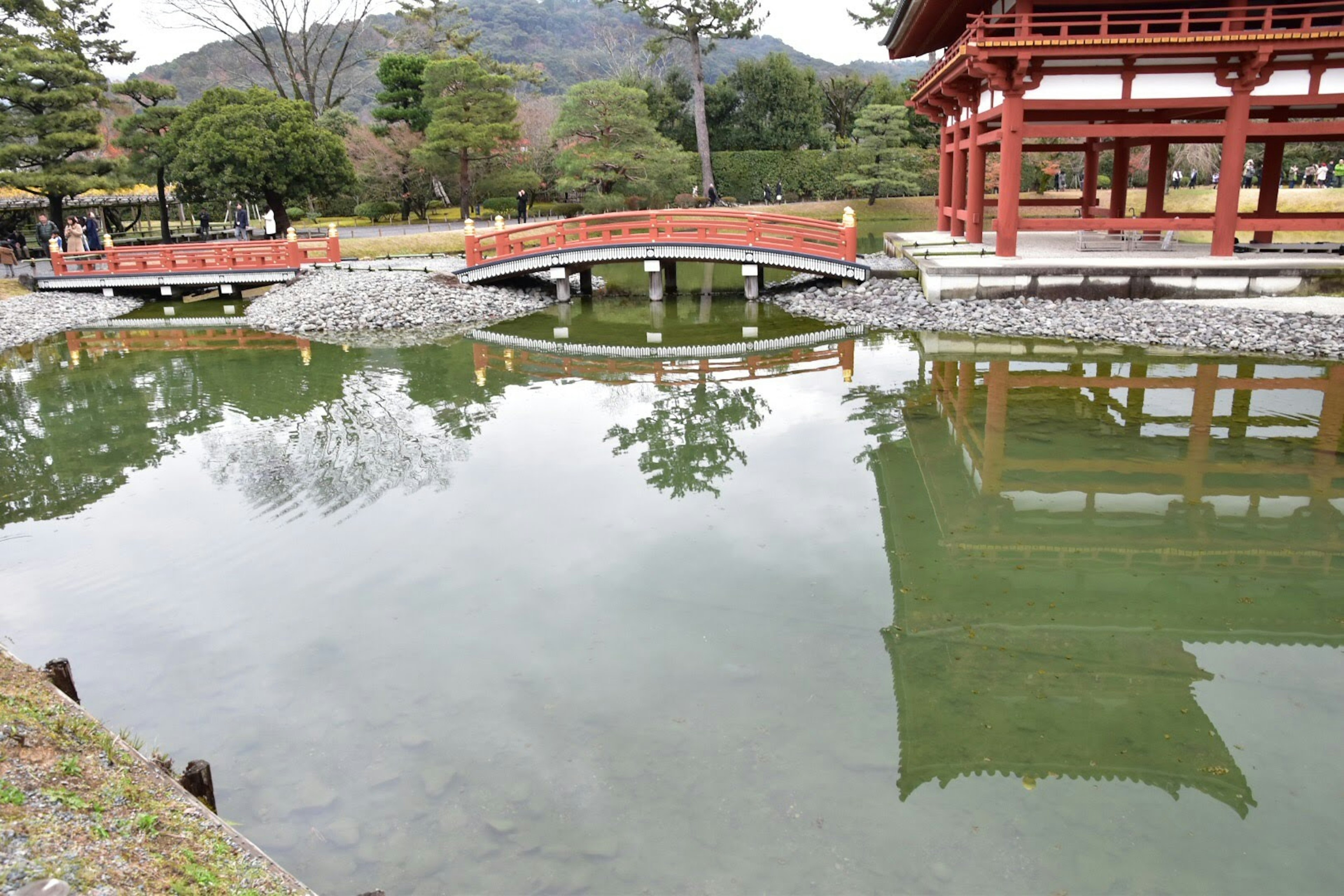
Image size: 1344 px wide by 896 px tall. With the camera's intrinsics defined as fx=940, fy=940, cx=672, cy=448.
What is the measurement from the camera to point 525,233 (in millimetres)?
22828

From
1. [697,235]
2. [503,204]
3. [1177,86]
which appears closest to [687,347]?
[697,235]

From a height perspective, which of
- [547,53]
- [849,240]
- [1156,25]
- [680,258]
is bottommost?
[680,258]

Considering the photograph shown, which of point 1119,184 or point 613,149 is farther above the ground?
point 613,149

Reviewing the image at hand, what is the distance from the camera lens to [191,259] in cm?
2405

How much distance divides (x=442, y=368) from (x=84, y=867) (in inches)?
513

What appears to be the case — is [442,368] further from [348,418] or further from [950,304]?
[950,304]

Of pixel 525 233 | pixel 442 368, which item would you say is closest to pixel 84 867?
pixel 442 368

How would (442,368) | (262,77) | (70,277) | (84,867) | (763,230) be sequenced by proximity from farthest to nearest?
(262,77), (70,277), (763,230), (442,368), (84,867)

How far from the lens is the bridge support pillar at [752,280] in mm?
21547

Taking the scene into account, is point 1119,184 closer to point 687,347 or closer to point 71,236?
point 687,347

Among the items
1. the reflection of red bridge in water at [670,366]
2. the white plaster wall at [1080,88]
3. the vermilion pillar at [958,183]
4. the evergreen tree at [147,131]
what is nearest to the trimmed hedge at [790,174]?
the vermilion pillar at [958,183]

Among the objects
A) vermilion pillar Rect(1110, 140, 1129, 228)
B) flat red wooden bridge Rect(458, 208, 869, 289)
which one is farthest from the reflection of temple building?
vermilion pillar Rect(1110, 140, 1129, 228)

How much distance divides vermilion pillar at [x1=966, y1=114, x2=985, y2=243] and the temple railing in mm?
2143

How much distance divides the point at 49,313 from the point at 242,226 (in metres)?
8.77
